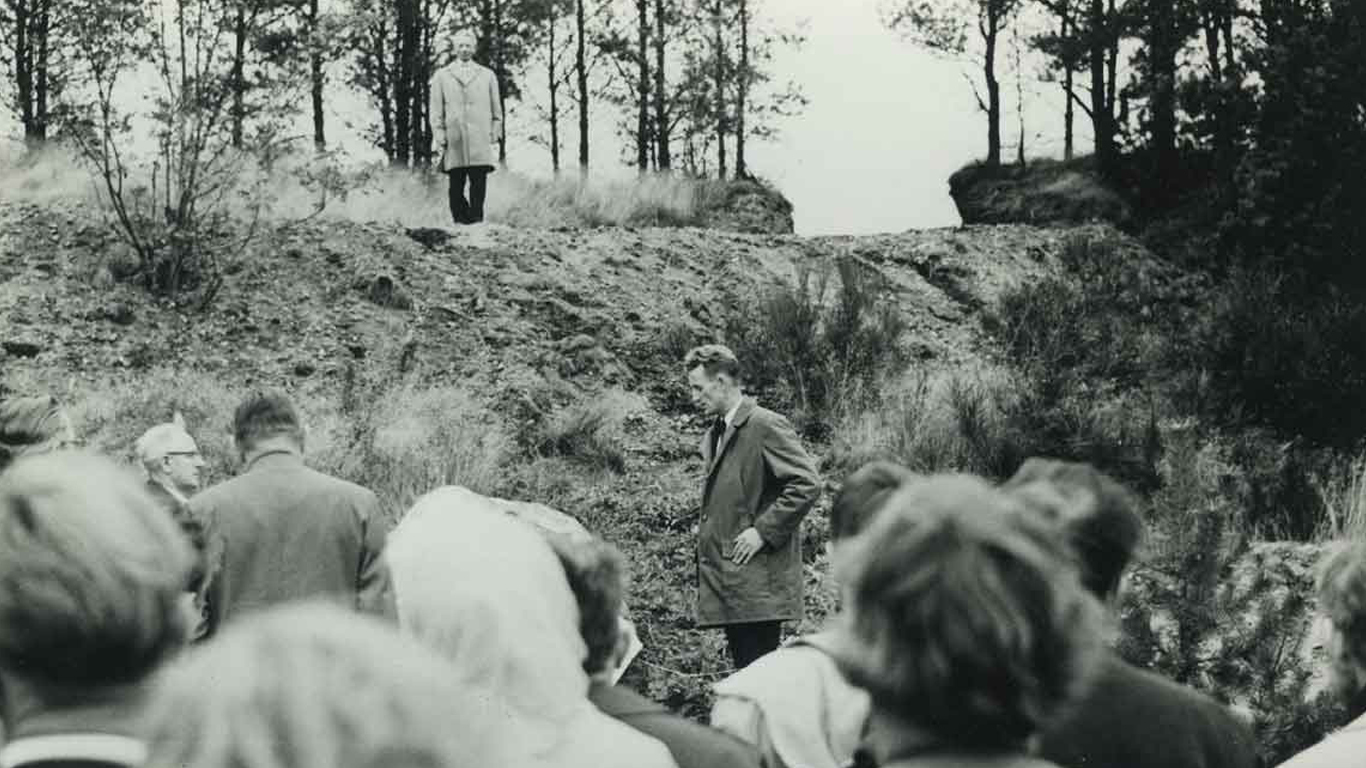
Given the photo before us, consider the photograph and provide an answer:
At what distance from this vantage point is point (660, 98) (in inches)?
1030

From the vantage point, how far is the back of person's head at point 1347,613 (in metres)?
3.02

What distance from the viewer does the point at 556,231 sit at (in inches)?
656

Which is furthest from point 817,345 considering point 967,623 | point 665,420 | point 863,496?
point 967,623

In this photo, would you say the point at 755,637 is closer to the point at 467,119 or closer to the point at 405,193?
the point at 467,119

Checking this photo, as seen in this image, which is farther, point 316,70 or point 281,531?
point 316,70

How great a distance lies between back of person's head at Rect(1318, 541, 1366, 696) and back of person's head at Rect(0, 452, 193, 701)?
2.06 meters

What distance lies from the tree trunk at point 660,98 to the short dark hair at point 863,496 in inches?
895

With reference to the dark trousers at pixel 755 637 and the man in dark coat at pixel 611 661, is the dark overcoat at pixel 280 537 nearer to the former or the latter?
the dark trousers at pixel 755 637

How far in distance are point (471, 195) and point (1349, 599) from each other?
1350 centimetres

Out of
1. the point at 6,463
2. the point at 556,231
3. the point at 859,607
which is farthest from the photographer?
the point at 556,231

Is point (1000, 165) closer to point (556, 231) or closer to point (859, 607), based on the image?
point (556, 231)

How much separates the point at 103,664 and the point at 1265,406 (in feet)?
42.9

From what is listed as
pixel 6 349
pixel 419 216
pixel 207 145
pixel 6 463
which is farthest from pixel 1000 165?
pixel 6 463

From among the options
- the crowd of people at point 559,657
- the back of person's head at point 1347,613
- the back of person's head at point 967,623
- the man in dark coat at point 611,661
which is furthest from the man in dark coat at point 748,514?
the back of person's head at point 967,623
